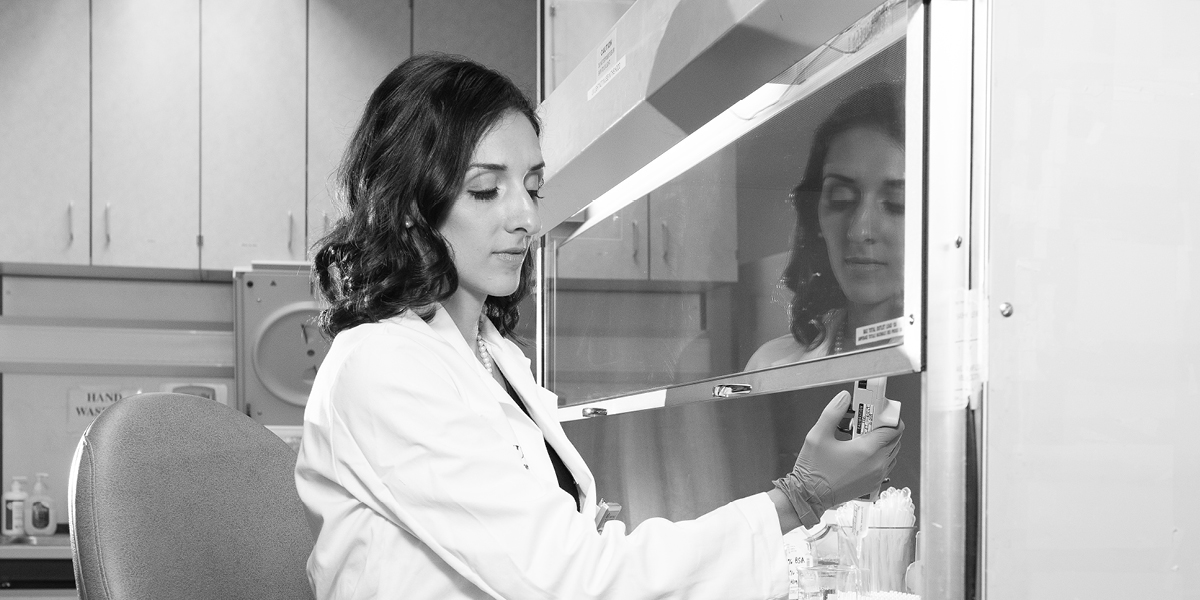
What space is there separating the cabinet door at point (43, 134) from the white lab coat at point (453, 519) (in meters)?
2.55

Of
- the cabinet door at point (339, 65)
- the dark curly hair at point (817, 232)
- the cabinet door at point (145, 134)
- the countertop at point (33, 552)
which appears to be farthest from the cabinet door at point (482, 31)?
the dark curly hair at point (817, 232)

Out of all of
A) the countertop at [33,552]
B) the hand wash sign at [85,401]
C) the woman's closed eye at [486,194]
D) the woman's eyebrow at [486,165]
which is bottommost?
the countertop at [33,552]

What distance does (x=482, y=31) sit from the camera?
3422 mm

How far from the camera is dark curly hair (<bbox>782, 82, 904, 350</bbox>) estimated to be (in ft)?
2.82

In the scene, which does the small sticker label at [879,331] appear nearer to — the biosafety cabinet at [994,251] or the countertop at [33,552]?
the biosafety cabinet at [994,251]

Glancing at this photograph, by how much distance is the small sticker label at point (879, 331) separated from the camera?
0.77 metres

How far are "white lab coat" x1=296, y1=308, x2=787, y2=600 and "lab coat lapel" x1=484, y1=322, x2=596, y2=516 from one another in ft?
0.72

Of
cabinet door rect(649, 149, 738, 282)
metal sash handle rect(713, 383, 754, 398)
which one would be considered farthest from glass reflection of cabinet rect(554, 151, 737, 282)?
metal sash handle rect(713, 383, 754, 398)

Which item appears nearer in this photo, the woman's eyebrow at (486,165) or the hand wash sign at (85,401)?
the woman's eyebrow at (486,165)

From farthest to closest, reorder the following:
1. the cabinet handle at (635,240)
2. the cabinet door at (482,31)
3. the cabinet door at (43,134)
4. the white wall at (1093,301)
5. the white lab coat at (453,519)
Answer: the cabinet door at (482,31), the cabinet door at (43,134), the cabinet handle at (635,240), the white lab coat at (453,519), the white wall at (1093,301)

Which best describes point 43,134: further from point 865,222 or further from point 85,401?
point 865,222

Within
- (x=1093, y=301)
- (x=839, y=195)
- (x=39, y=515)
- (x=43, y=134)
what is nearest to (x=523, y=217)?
(x=839, y=195)

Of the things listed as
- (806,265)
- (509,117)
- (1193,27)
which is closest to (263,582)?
(509,117)

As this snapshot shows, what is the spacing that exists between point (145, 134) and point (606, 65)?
2.45 m
